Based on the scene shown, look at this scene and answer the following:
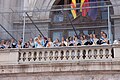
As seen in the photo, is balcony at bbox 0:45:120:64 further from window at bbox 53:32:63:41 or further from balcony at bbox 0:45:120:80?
window at bbox 53:32:63:41

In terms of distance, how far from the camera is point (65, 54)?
16984 mm

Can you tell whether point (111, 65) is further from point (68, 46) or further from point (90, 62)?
point (68, 46)

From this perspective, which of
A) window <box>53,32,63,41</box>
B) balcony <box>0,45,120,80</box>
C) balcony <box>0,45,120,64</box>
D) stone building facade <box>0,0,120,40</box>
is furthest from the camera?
window <box>53,32,63,41</box>

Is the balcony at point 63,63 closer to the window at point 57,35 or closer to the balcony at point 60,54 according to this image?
the balcony at point 60,54

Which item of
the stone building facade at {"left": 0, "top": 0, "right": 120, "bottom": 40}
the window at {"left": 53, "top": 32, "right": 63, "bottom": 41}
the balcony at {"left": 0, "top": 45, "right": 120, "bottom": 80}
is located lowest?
the balcony at {"left": 0, "top": 45, "right": 120, "bottom": 80}

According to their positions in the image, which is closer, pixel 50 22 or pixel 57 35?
pixel 50 22

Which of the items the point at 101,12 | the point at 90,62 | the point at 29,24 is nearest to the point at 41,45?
the point at 90,62

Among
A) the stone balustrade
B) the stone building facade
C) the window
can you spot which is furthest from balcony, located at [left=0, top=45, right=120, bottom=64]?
the window

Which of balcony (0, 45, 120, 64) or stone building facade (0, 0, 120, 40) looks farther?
stone building facade (0, 0, 120, 40)

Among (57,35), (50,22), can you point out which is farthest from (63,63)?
(57,35)

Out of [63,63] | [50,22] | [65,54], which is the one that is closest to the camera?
[63,63]

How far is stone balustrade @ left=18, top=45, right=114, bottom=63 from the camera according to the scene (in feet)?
54.8

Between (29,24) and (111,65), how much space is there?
28.3 feet

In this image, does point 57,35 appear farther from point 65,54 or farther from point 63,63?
point 63,63
